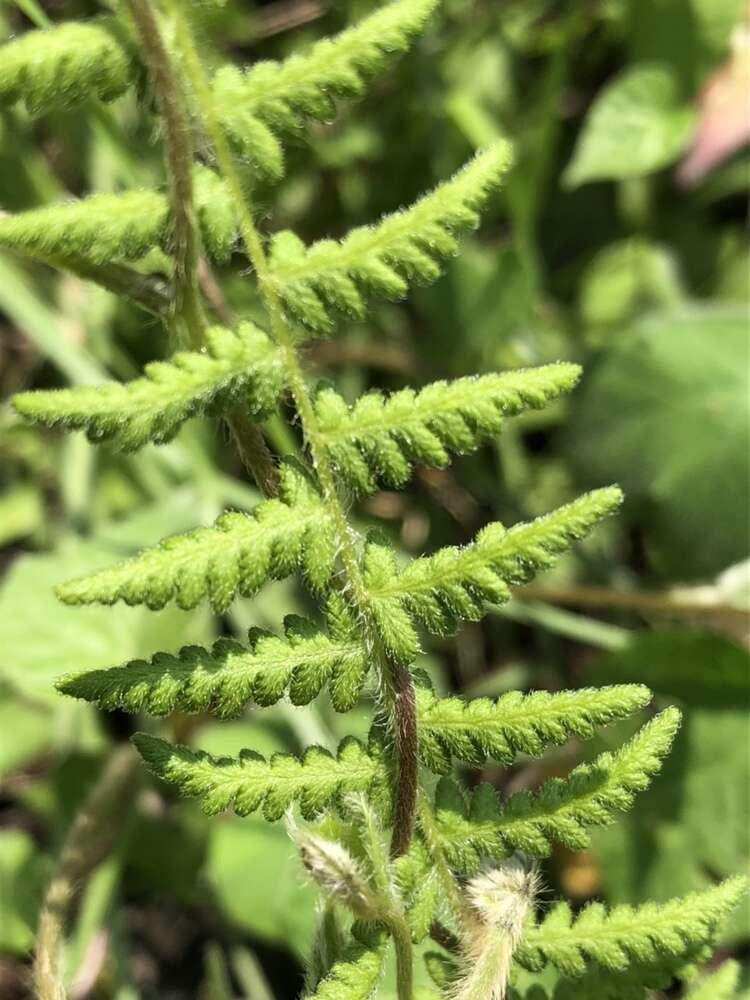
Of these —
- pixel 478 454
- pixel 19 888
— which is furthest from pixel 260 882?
pixel 478 454

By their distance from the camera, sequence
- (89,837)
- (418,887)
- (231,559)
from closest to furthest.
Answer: (231,559), (418,887), (89,837)

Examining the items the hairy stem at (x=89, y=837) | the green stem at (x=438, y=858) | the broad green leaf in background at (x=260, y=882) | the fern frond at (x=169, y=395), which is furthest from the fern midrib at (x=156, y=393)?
the broad green leaf in background at (x=260, y=882)

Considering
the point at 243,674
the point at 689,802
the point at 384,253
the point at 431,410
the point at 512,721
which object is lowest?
the point at 689,802

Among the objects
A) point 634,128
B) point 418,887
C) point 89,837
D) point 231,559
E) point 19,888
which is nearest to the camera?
point 231,559

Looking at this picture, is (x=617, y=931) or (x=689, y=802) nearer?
(x=617, y=931)

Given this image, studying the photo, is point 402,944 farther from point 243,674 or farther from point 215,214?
point 215,214

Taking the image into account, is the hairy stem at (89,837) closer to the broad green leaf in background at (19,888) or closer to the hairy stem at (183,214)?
the broad green leaf in background at (19,888)
